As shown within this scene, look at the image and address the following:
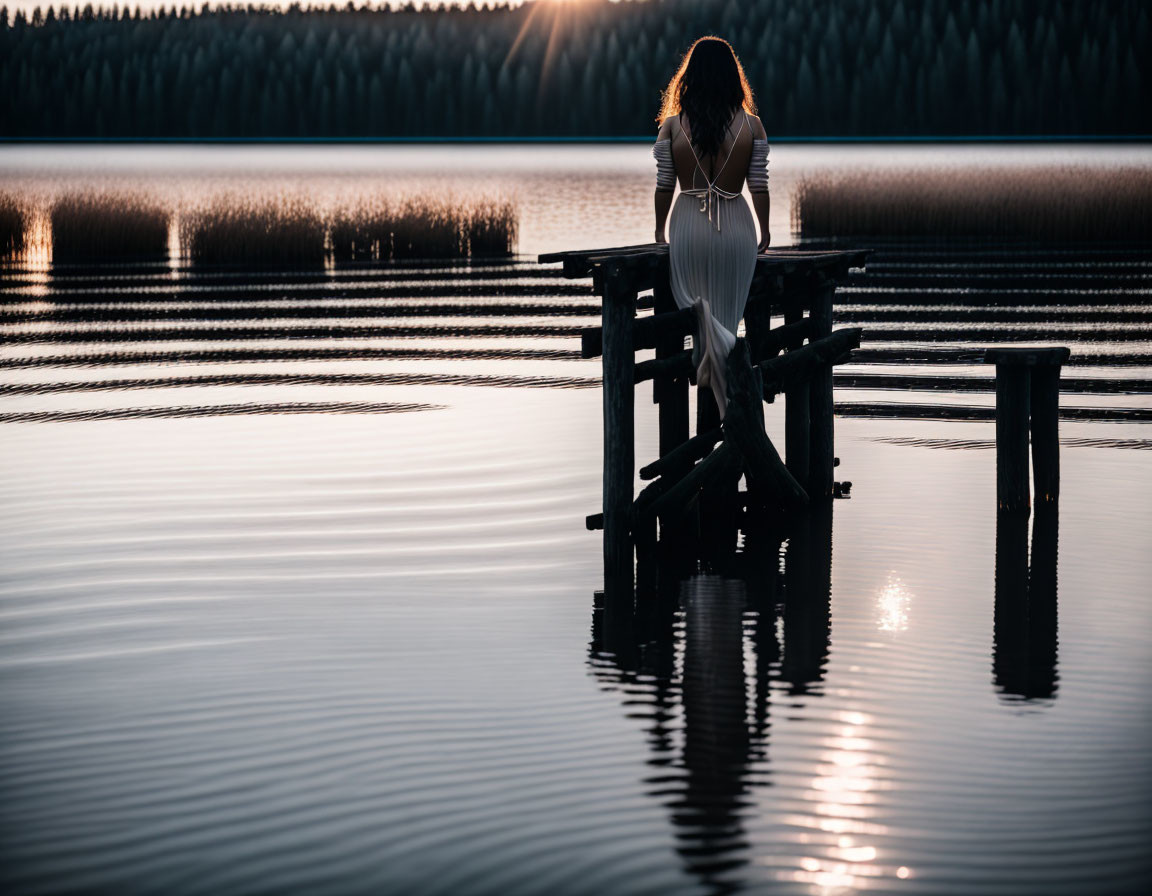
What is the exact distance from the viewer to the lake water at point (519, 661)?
6.12m

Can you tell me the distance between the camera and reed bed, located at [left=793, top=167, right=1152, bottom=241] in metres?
42.5

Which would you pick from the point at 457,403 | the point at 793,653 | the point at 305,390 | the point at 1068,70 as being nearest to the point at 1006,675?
the point at 793,653

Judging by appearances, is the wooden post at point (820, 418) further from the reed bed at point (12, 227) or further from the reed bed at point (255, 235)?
the reed bed at point (12, 227)

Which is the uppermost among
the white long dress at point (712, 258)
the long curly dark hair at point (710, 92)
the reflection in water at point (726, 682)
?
the long curly dark hair at point (710, 92)

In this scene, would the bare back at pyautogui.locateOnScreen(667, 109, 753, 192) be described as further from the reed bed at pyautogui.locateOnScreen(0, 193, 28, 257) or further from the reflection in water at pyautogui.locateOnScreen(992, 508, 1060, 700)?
the reed bed at pyautogui.locateOnScreen(0, 193, 28, 257)

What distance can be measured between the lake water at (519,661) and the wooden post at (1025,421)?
1.20ft

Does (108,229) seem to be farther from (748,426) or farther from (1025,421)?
(1025,421)

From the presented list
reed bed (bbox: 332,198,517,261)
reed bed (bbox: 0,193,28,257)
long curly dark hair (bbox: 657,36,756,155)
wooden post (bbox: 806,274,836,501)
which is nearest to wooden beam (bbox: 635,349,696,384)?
long curly dark hair (bbox: 657,36,756,155)

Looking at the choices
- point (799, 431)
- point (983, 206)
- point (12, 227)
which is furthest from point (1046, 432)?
point (983, 206)

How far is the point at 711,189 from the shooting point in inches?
433

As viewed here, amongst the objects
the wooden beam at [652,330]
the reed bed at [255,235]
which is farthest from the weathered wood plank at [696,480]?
the reed bed at [255,235]

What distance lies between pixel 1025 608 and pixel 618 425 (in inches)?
109

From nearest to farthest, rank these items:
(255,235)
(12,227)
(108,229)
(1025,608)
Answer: (1025,608) → (255,235) → (108,229) → (12,227)

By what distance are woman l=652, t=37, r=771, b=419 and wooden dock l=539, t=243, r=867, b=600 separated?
0.49ft
